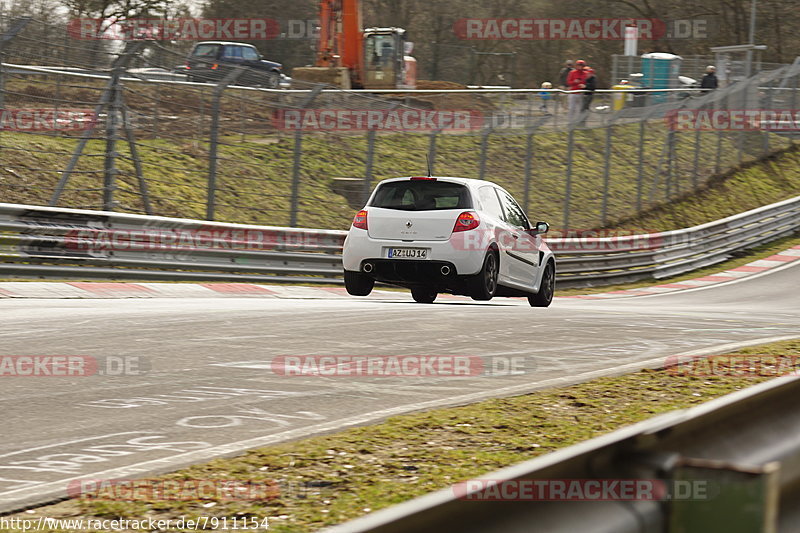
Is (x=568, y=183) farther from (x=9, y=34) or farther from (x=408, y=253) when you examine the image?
(x=9, y=34)

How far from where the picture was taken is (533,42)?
52.0 meters

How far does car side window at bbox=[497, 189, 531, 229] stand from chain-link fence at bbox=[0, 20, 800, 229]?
3844 mm

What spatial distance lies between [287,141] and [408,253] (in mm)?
7248

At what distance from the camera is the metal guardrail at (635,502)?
216cm

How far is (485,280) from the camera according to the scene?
12266 millimetres

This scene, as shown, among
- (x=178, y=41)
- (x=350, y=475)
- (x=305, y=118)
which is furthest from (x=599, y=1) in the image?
(x=350, y=475)

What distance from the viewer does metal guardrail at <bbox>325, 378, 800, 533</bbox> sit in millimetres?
Answer: 2160

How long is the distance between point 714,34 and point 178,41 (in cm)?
3061

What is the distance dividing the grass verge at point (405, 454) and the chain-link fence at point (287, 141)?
9.08 m

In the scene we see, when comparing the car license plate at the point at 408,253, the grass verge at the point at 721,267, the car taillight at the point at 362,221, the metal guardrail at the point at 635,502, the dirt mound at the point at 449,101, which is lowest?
the grass verge at the point at 721,267

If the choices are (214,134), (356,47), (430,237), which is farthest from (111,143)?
(356,47)

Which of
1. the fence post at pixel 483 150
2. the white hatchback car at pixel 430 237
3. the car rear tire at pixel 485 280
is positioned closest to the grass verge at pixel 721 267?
the fence post at pixel 483 150

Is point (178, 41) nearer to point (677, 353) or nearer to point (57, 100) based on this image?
point (57, 100)

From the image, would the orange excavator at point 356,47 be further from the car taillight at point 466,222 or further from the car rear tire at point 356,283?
the car taillight at point 466,222
